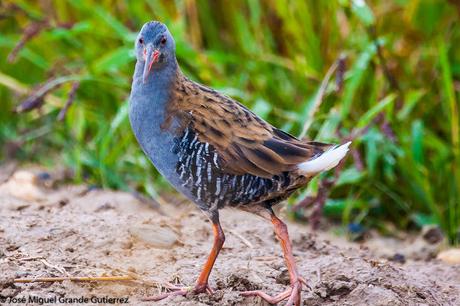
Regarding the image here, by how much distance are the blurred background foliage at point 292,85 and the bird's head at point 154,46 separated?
1.33m

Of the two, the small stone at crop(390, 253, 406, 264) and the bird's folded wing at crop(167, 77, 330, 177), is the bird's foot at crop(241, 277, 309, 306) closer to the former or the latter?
the bird's folded wing at crop(167, 77, 330, 177)

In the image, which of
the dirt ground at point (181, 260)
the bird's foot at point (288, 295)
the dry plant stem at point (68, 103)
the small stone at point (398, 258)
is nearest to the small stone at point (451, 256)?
the dirt ground at point (181, 260)

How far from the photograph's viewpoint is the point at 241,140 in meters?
3.78

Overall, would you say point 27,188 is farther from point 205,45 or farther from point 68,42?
point 205,45

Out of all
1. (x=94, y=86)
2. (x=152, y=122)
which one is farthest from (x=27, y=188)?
(x=152, y=122)

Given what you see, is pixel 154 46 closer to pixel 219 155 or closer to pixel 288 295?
pixel 219 155

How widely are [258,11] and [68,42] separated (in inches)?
56.7

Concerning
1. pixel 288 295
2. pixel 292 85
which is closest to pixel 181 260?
pixel 288 295

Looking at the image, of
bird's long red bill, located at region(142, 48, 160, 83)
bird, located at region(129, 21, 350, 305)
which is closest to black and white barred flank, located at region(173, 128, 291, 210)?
bird, located at region(129, 21, 350, 305)

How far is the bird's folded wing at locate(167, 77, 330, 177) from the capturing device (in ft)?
12.2

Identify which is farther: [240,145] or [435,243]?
[435,243]

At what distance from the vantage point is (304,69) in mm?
6145

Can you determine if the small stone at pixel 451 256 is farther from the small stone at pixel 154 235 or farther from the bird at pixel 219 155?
the small stone at pixel 154 235

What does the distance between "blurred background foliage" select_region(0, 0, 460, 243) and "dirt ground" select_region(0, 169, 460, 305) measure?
0.55m
